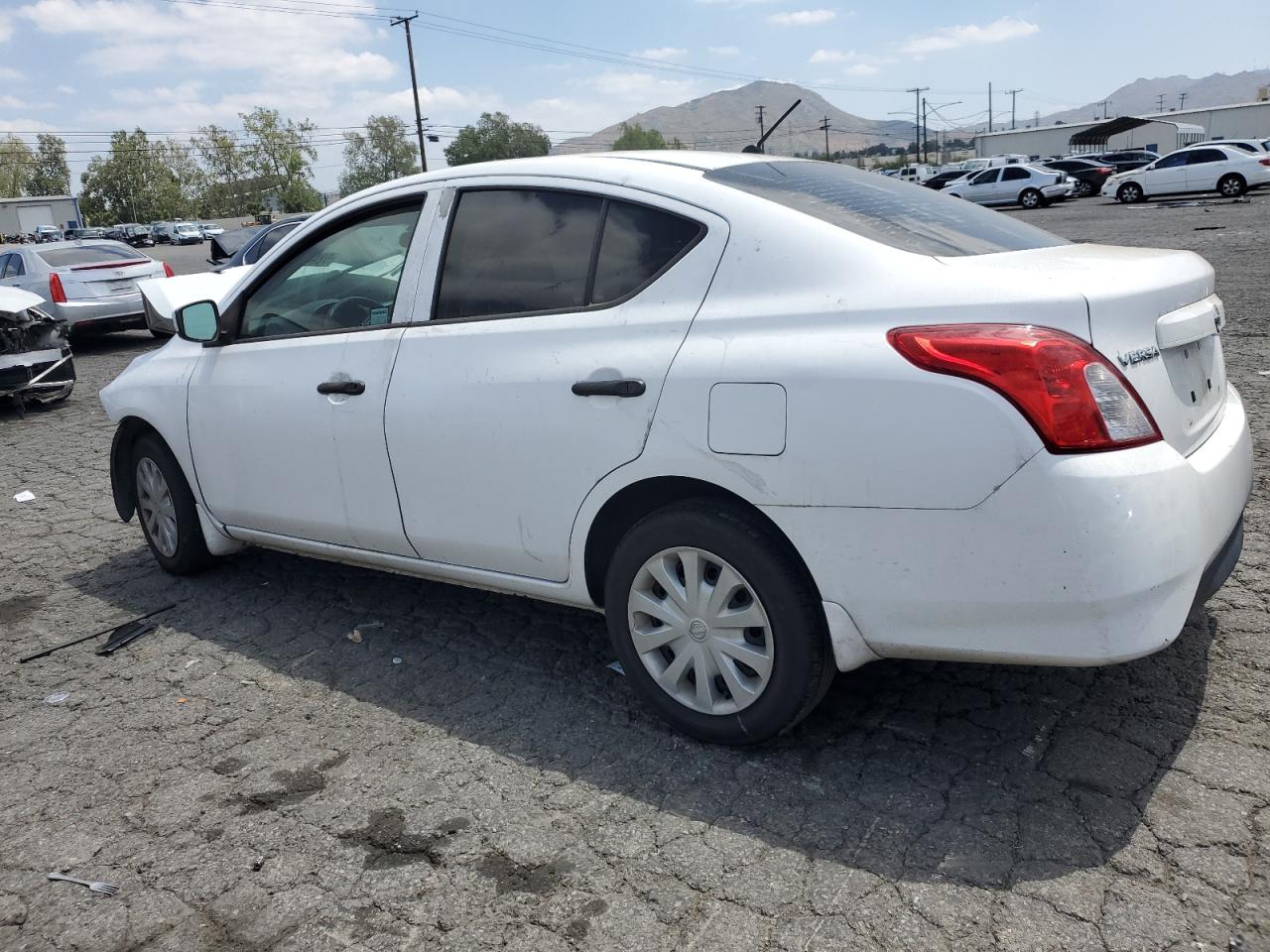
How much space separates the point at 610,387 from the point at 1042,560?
4.21 ft

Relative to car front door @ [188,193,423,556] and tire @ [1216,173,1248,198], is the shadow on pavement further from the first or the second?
tire @ [1216,173,1248,198]

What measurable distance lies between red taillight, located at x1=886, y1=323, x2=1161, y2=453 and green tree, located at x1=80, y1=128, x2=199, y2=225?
129487 millimetres

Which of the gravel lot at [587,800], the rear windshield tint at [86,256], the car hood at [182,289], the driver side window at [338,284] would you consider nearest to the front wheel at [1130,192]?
the car hood at [182,289]

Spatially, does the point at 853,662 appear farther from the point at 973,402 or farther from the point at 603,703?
the point at 603,703

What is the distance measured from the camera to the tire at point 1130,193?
3394 cm

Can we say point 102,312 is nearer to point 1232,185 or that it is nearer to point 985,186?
point 1232,185

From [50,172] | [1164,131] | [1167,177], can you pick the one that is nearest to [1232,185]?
[1167,177]

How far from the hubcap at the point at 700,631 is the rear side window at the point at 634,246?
836 mm

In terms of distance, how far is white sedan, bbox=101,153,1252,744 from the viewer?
8.15 ft

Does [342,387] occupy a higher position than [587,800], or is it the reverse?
[342,387]

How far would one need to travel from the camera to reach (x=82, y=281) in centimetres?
1430

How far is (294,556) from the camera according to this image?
542 centimetres

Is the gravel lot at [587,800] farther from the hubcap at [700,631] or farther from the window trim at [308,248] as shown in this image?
the window trim at [308,248]

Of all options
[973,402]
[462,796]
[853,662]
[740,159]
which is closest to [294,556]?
[462,796]
